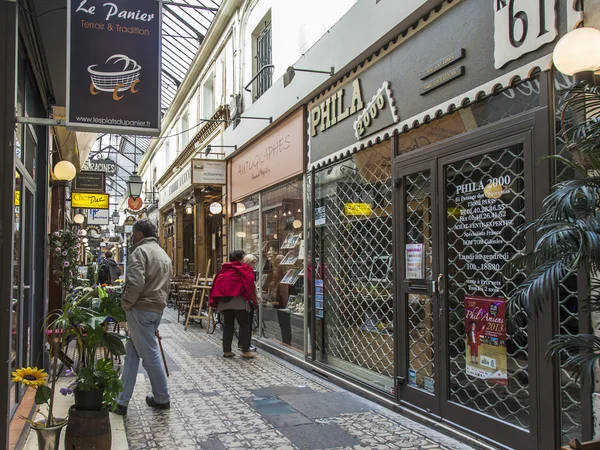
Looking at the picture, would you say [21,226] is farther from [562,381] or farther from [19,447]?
[562,381]

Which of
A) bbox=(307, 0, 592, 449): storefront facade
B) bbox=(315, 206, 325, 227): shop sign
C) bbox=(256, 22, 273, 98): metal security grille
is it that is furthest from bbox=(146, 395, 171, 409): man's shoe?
bbox=(256, 22, 273, 98): metal security grille

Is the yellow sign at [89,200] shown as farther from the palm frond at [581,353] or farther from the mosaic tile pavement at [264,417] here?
the palm frond at [581,353]

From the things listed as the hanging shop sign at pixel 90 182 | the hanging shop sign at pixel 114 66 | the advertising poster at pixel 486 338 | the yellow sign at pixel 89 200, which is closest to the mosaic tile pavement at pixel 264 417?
the advertising poster at pixel 486 338

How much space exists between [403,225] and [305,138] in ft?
10.0

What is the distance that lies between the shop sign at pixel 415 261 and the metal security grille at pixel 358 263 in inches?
23.7

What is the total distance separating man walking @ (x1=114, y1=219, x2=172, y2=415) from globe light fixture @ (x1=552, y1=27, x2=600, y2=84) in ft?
13.2

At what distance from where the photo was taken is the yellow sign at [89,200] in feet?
55.0

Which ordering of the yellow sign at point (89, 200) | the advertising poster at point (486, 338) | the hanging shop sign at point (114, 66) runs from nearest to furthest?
the hanging shop sign at point (114, 66), the advertising poster at point (486, 338), the yellow sign at point (89, 200)

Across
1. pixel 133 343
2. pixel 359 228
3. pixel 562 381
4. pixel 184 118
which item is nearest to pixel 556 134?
pixel 562 381

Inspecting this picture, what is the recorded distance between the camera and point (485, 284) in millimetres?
4715

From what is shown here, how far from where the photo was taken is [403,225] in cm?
585

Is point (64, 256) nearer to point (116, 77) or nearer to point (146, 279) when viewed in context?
point (146, 279)

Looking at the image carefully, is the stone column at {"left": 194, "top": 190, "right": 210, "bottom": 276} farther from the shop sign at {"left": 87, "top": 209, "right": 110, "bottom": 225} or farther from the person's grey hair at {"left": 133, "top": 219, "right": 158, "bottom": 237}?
the person's grey hair at {"left": 133, "top": 219, "right": 158, "bottom": 237}

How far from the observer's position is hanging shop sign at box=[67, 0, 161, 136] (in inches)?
172
